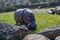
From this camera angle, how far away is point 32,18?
26.0 ft

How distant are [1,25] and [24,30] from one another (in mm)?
536

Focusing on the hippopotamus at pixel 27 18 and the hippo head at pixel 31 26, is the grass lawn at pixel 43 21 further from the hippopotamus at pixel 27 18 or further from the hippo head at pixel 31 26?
Answer: the hippopotamus at pixel 27 18

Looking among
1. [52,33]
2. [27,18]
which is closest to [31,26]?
[27,18]

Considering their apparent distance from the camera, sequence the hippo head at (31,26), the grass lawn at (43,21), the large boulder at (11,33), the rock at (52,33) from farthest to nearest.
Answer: the grass lawn at (43,21) → the hippo head at (31,26) → the rock at (52,33) → the large boulder at (11,33)

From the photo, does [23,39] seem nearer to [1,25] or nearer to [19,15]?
[1,25]

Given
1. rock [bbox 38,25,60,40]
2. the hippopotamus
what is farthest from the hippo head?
rock [bbox 38,25,60,40]

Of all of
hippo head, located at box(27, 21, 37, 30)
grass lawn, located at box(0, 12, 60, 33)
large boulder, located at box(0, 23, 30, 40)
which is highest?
large boulder, located at box(0, 23, 30, 40)

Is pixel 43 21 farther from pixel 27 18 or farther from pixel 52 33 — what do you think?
pixel 52 33

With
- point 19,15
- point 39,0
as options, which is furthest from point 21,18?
point 39,0

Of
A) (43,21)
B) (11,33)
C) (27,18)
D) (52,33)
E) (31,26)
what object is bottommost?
(43,21)

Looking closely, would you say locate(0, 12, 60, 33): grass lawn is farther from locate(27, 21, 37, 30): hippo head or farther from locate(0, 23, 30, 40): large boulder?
locate(0, 23, 30, 40): large boulder

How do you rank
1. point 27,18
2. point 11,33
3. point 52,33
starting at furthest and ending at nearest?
point 27,18 → point 52,33 → point 11,33

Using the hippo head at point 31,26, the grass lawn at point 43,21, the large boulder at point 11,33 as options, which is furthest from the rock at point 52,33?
the hippo head at point 31,26

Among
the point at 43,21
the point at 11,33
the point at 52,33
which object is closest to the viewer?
the point at 11,33
